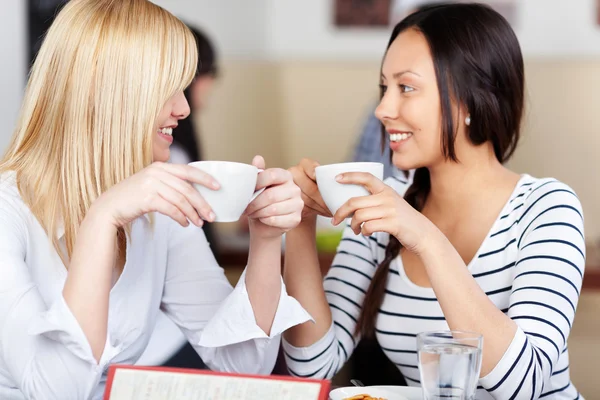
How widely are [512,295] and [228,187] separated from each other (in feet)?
1.63

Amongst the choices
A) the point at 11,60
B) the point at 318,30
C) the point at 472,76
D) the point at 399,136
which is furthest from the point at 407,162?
the point at 318,30

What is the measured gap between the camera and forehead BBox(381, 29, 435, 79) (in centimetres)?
135

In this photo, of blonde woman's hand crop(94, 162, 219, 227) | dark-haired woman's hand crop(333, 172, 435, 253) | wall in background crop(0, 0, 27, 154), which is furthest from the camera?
wall in background crop(0, 0, 27, 154)

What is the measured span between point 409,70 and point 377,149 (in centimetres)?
135

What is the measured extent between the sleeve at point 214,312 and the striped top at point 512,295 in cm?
12

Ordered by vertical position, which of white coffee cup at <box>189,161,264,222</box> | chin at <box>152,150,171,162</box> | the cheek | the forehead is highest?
the forehead

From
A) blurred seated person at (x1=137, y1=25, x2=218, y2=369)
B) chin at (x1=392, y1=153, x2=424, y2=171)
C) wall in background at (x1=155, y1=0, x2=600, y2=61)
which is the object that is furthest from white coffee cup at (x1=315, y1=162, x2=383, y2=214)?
wall in background at (x1=155, y1=0, x2=600, y2=61)

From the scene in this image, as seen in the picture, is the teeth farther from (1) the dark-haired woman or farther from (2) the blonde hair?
(2) the blonde hair

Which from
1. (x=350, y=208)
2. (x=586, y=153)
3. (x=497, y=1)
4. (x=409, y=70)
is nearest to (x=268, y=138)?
(x=497, y=1)

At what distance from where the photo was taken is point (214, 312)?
1.32 metres

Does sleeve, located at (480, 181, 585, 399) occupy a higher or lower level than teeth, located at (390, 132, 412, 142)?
lower

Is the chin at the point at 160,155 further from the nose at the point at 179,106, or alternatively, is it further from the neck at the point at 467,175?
the neck at the point at 467,175

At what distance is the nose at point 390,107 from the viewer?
4.47ft

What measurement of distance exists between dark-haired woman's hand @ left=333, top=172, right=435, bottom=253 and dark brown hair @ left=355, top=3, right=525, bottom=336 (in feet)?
1.11
